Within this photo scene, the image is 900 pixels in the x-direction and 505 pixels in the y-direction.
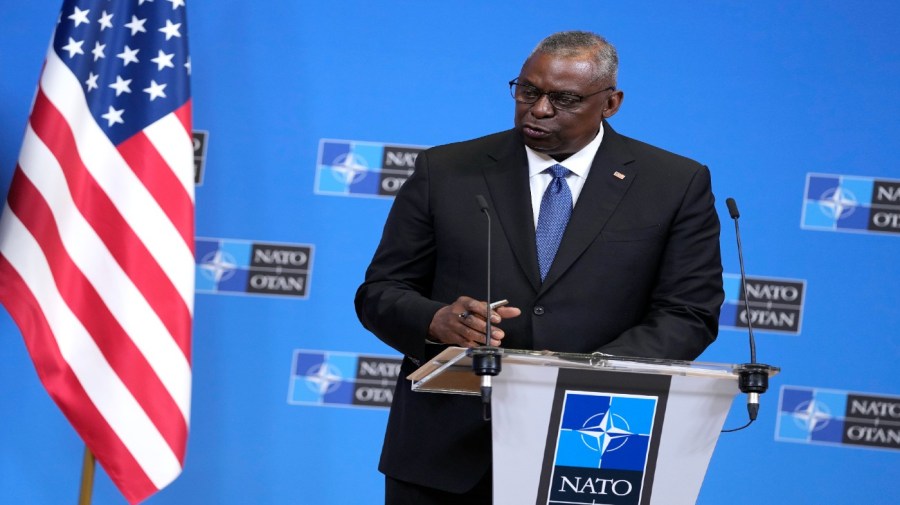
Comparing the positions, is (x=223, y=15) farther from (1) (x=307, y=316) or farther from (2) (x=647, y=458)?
(2) (x=647, y=458)

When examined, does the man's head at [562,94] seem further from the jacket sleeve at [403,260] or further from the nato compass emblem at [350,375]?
the nato compass emblem at [350,375]

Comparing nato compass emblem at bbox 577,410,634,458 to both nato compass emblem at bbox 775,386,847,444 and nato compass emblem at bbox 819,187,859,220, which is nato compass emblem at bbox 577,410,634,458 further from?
nato compass emblem at bbox 819,187,859,220

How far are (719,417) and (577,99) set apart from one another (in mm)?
807

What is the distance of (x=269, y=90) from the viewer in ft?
13.5

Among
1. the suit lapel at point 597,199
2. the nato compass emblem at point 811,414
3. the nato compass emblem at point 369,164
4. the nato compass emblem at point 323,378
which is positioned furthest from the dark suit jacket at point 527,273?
the nato compass emblem at point 811,414

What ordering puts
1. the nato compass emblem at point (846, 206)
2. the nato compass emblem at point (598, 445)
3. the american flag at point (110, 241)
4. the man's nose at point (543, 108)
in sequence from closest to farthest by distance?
1. the nato compass emblem at point (598, 445)
2. the man's nose at point (543, 108)
3. the american flag at point (110, 241)
4. the nato compass emblem at point (846, 206)

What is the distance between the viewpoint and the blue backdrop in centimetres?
402

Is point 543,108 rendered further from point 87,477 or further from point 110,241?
point 87,477

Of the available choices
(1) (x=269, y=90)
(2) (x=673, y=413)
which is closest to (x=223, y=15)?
(1) (x=269, y=90)

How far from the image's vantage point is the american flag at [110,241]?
3.55m

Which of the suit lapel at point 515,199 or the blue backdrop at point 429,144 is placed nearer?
the suit lapel at point 515,199

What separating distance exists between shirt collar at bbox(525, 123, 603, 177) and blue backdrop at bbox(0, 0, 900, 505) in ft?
5.14

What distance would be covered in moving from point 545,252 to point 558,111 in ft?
1.01

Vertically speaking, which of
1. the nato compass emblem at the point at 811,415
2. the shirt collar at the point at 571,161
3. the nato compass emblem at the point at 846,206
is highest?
the nato compass emblem at the point at 846,206
